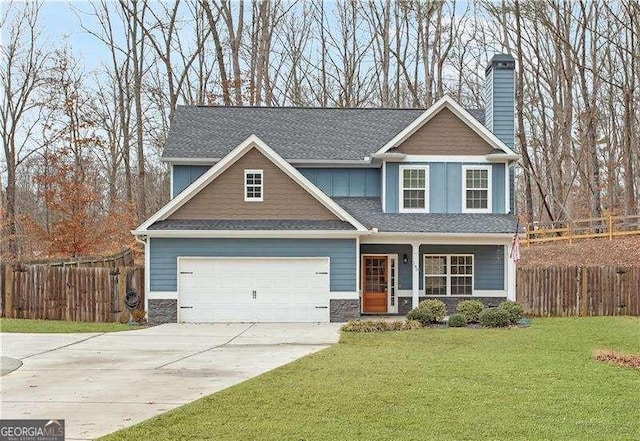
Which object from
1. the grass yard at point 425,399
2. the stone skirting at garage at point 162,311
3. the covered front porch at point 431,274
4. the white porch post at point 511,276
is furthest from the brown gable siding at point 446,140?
the grass yard at point 425,399

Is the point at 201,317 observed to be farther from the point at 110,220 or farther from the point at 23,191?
the point at 23,191

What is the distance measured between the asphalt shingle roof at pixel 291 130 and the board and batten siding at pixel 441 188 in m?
1.50

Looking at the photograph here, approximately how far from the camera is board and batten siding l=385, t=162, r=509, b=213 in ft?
80.4

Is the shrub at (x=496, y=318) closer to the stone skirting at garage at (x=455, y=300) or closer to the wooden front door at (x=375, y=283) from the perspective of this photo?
the stone skirting at garage at (x=455, y=300)

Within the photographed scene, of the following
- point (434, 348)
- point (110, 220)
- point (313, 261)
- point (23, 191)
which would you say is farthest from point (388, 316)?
point (23, 191)

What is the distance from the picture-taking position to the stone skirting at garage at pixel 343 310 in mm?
→ 22281

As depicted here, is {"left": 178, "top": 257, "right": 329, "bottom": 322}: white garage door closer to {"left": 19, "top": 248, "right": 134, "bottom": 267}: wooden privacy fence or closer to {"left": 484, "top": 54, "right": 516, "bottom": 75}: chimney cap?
{"left": 19, "top": 248, "right": 134, "bottom": 267}: wooden privacy fence

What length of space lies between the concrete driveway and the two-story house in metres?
1.49

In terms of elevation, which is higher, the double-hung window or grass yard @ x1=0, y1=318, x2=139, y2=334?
the double-hung window

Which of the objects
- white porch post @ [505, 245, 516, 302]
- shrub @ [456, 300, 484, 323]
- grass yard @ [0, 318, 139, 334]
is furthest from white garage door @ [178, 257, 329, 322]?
white porch post @ [505, 245, 516, 302]

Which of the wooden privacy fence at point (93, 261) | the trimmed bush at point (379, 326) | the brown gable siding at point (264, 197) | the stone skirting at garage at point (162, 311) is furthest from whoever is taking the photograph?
the wooden privacy fence at point (93, 261)

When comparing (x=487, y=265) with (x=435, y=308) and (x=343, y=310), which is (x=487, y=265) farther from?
Result: (x=343, y=310)

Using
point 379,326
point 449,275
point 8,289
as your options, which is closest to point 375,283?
point 449,275

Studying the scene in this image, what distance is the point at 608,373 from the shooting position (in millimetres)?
12156
